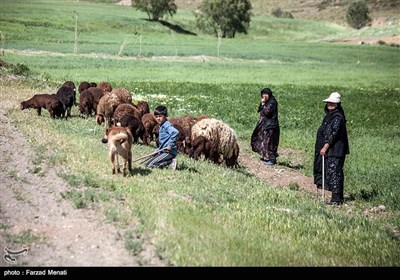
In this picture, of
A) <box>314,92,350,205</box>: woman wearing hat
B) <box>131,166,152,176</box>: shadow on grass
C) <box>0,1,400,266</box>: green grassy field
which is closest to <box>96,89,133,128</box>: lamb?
<box>0,1,400,266</box>: green grassy field

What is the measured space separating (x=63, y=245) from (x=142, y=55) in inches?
2028

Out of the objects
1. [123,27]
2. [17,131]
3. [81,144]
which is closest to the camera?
[81,144]

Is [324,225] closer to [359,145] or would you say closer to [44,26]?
[359,145]

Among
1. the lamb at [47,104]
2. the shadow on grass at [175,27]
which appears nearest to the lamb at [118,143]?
the lamb at [47,104]

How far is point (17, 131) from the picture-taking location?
45.4ft

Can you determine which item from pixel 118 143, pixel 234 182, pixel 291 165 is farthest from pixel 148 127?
pixel 118 143

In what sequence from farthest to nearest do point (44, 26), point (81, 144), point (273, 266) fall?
point (44, 26) < point (81, 144) < point (273, 266)

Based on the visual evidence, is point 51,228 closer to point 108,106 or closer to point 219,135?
point 219,135

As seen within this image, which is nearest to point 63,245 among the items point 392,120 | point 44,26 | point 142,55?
point 392,120

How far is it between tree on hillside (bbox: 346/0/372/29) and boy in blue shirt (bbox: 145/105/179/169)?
515ft

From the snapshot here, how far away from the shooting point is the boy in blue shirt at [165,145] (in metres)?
11.4

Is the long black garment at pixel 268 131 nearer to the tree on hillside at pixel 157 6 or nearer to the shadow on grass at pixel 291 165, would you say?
the shadow on grass at pixel 291 165

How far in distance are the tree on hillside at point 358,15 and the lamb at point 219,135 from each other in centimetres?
15395

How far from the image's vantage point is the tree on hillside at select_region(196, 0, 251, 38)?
4267 inches
